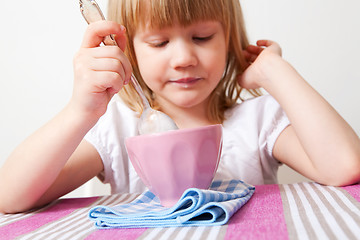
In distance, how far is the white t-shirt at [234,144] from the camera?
0.99m

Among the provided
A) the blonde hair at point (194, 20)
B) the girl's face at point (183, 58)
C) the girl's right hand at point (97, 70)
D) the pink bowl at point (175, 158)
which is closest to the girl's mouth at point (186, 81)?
the girl's face at point (183, 58)

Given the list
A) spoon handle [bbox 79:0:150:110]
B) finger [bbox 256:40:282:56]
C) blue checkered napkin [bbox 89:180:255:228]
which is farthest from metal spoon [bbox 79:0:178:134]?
finger [bbox 256:40:282:56]

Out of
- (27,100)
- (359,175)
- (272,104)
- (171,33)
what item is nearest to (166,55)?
(171,33)

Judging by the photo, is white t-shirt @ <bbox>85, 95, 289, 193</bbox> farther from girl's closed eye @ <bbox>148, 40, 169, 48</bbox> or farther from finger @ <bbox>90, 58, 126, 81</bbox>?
finger @ <bbox>90, 58, 126, 81</bbox>

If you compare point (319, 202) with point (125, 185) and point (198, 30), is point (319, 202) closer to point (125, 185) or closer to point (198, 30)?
point (198, 30)

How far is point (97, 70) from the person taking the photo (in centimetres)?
64

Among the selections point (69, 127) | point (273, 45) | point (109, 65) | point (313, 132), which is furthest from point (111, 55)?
point (273, 45)

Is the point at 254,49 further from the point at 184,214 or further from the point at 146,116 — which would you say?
the point at 184,214

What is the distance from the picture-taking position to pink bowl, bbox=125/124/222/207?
526 mm

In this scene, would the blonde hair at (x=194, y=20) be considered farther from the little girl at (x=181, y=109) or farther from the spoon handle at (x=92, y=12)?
the spoon handle at (x=92, y=12)

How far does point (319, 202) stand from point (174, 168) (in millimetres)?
200

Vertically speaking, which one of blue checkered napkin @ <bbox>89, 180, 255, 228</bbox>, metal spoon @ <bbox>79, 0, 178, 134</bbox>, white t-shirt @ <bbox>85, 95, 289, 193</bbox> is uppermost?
metal spoon @ <bbox>79, 0, 178, 134</bbox>

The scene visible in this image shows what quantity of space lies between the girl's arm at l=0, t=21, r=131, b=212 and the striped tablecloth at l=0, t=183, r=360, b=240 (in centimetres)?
5

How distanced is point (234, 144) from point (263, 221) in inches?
23.6
